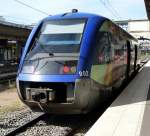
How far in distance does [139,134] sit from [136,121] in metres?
1.17

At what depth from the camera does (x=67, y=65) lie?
933 centimetres

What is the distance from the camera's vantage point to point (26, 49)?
10.3 metres

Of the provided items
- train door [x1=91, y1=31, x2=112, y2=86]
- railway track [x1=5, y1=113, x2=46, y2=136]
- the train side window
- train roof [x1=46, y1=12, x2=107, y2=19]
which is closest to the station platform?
train door [x1=91, y1=31, x2=112, y2=86]

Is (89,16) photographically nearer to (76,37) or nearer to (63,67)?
(76,37)

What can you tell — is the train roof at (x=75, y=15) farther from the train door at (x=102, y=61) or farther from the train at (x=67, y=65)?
the train door at (x=102, y=61)

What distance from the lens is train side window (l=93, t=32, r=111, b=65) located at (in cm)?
995

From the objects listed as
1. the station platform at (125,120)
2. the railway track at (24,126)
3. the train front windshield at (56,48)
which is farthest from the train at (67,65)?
the station platform at (125,120)

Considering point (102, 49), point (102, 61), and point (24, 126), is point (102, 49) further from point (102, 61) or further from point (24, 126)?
point (24, 126)

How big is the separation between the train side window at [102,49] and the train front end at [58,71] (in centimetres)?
34

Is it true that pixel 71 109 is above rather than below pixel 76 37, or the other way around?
below

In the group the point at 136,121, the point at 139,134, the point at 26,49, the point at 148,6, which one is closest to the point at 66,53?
the point at 26,49

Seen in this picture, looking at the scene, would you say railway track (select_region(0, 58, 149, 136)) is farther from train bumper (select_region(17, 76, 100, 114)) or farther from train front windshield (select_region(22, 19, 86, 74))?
train front windshield (select_region(22, 19, 86, 74))

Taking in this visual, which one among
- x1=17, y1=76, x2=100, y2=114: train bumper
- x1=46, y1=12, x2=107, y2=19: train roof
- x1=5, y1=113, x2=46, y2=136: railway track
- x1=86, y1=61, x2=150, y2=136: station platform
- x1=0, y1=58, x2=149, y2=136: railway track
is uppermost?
x1=46, y1=12, x2=107, y2=19: train roof

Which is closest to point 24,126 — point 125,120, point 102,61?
point 125,120
